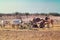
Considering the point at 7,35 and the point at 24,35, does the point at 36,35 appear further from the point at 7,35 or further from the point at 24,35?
the point at 7,35

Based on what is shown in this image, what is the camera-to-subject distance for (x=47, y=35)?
18594 mm

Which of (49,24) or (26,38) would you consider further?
(49,24)

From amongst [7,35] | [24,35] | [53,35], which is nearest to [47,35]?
[53,35]

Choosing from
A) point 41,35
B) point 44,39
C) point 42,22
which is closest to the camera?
point 44,39

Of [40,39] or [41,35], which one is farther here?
[41,35]

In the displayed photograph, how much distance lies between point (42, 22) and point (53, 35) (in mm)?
10445

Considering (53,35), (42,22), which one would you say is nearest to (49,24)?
(42,22)

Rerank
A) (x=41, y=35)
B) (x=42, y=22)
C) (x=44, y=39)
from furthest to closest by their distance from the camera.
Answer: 1. (x=42, y=22)
2. (x=41, y=35)
3. (x=44, y=39)

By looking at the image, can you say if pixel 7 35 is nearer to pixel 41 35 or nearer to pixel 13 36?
Answer: pixel 13 36

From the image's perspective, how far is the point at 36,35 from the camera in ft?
60.8

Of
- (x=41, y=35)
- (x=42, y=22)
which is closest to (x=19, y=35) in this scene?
(x=41, y=35)

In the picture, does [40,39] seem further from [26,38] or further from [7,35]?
[7,35]

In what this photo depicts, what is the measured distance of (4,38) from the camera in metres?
17.6

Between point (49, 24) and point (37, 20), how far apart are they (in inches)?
65.4
